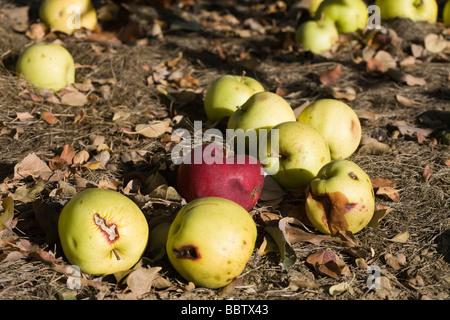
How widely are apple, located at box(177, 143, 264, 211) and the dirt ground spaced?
0.40 feet

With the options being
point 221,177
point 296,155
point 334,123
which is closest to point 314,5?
point 334,123

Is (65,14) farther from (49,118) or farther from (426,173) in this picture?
(426,173)

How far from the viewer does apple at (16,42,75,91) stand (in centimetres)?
416

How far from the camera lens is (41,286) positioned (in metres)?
2.40

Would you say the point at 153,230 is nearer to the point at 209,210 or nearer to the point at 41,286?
the point at 209,210

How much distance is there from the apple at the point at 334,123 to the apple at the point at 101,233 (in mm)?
1458

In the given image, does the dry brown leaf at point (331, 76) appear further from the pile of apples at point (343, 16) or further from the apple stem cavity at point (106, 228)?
the apple stem cavity at point (106, 228)

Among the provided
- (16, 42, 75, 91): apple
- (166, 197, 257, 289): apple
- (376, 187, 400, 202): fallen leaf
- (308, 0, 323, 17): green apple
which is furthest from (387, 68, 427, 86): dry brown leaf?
(16, 42, 75, 91): apple

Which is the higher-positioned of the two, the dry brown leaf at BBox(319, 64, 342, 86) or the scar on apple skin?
the dry brown leaf at BBox(319, 64, 342, 86)

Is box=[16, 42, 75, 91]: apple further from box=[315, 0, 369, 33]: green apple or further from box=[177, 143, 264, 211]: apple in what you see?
box=[315, 0, 369, 33]: green apple

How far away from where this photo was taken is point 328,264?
2.61 m

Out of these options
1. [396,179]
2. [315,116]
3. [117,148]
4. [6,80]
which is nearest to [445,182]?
[396,179]

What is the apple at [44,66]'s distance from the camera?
4.16 metres
